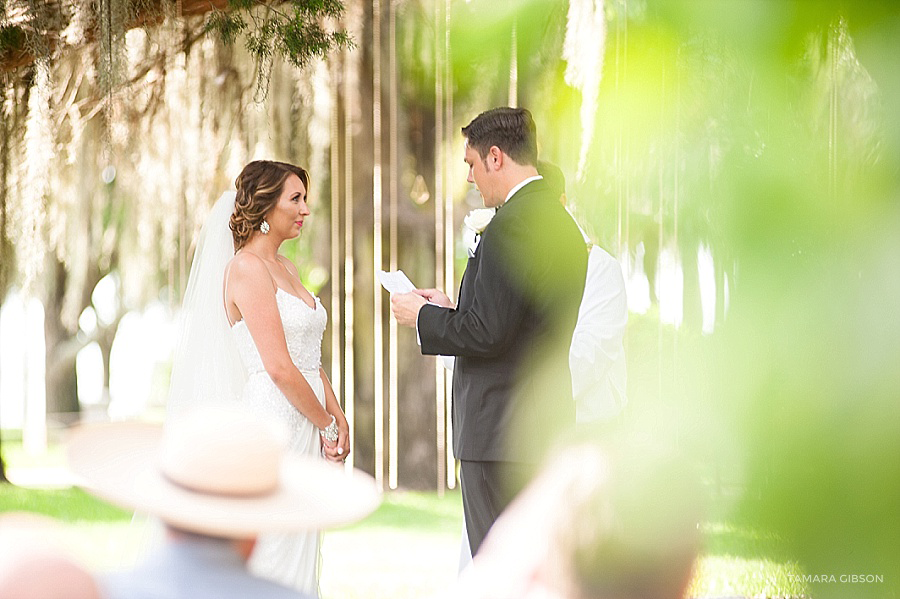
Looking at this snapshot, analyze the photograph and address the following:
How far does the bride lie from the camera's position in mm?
3295

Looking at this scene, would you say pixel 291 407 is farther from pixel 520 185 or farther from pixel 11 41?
pixel 11 41

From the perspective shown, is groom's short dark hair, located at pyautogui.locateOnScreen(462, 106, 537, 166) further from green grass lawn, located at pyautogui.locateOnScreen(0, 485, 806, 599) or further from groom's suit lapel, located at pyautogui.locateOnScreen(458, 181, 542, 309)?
green grass lawn, located at pyautogui.locateOnScreen(0, 485, 806, 599)

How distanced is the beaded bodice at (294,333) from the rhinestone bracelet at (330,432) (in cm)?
20

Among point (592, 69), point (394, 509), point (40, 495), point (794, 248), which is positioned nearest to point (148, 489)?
point (794, 248)

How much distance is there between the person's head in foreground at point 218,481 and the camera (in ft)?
3.67

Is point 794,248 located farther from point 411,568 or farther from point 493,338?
point 411,568

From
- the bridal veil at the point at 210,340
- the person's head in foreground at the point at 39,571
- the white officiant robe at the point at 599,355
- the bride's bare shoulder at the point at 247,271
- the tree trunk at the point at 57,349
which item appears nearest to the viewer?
the person's head in foreground at the point at 39,571

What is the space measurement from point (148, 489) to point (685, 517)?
2.22ft

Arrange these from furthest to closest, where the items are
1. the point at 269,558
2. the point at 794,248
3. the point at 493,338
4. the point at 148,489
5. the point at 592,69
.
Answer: the point at 592,69 → the point at 269,558 → the point at 493,338 → the point at 794,248 → the point at 148,489

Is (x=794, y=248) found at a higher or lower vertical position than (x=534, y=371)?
higher

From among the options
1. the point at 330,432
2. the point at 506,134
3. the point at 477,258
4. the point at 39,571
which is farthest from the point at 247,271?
the point at 39,571

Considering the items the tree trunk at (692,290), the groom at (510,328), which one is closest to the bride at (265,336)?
the groom at (510,328)

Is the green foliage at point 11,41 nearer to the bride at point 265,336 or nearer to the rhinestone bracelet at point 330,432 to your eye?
the bride at point 265,336

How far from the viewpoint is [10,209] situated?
6113 millimetres
